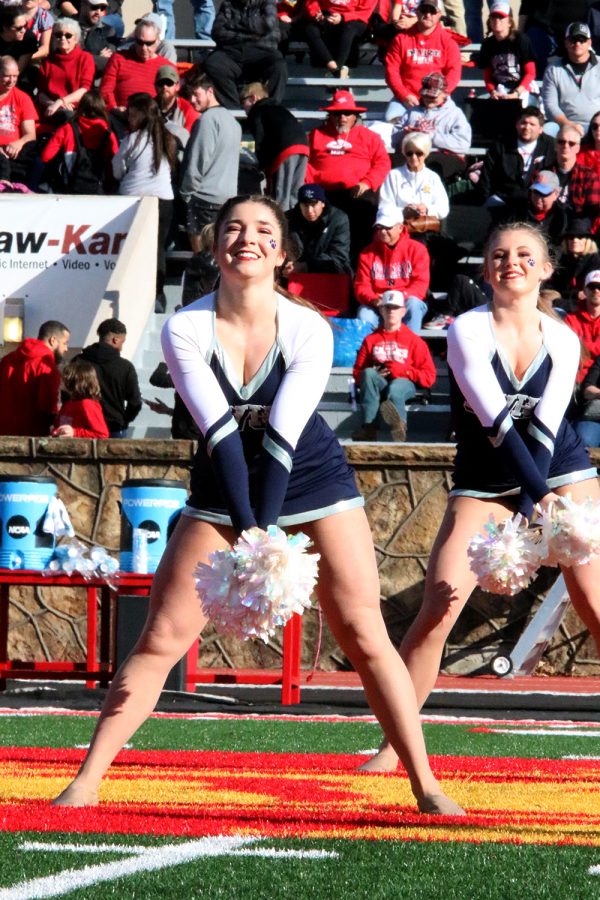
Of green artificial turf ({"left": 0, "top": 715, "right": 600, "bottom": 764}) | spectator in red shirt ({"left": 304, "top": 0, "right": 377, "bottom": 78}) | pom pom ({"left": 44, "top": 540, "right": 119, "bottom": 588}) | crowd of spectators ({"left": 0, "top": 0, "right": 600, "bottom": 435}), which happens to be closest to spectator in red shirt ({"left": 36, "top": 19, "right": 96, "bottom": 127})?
crowd of spectators ({"left": 0, "top": 0, "right": 600, "bottom": 435})

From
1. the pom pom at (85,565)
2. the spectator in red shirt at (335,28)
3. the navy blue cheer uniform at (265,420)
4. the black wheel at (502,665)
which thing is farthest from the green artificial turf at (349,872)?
the spectator in red shirt at (335,28)

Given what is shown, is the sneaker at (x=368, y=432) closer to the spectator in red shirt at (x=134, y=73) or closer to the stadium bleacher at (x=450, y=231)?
the stadium bleacher at (x=450, y=231)

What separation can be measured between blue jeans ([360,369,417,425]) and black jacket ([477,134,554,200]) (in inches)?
Answer: 126

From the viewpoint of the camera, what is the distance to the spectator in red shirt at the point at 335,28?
17.0m

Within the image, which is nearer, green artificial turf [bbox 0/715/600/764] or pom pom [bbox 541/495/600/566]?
pom pom [bbox 541/495/600/566]

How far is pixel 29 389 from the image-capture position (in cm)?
1155

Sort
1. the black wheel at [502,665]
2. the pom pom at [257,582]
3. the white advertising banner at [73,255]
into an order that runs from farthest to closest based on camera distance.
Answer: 1. the white advertising banner at [73,255]
2. the black wheel at [502,665]
3. the pom pom at [257,582]

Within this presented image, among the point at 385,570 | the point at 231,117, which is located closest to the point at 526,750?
the point at 385,570

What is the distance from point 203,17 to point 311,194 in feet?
18.7

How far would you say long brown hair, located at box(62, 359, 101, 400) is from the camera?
11.2m

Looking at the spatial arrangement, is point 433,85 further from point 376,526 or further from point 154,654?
point 154,654

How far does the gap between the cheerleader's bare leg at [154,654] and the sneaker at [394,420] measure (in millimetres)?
7657

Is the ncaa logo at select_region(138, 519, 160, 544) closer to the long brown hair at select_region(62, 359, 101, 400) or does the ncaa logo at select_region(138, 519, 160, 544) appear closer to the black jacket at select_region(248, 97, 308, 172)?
the long brown hair at select_region(62, 359, 101, 400)

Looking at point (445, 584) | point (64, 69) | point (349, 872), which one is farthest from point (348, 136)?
point (349, 872)
